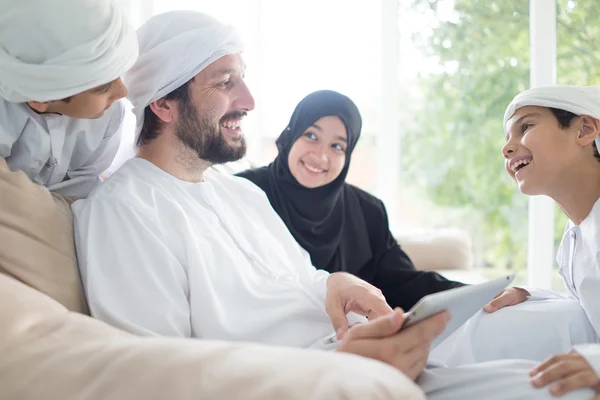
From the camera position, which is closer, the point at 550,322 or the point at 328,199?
the point at 550,322

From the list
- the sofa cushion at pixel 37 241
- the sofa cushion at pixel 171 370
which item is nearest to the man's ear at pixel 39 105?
the sofa cushion at pixel 37 241

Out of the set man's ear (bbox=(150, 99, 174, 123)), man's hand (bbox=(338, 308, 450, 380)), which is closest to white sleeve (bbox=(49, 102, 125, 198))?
man's ear (bbox=(150, 99, 174, 123))

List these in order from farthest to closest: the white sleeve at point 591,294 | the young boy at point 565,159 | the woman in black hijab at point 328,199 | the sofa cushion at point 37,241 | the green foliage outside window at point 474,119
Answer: the green foliage outside window at point 474,119
the woman in black hijab at point 328,199
the young boy at point 565,159
the white sleeve at point 591,294
the sofa cushion at point 37,241

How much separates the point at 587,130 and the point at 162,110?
3.87 ft

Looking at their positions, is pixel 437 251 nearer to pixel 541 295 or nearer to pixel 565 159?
pixel 541 295

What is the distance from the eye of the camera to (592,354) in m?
1.20

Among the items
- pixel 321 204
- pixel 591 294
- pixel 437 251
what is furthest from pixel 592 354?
pixel 437 251

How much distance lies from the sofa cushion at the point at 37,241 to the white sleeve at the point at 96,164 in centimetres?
24

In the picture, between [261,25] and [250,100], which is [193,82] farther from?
[261,25]

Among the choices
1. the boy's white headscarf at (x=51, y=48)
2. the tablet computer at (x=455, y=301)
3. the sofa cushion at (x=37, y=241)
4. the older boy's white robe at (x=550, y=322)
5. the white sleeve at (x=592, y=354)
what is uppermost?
the boy's white headscarf at (x=51, y=48)

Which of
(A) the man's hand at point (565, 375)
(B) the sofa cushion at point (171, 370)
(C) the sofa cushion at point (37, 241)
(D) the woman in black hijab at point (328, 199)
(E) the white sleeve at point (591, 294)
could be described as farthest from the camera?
(D) the woman in black hijab at point (328, 199)

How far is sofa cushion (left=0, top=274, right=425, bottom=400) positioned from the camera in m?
0.75

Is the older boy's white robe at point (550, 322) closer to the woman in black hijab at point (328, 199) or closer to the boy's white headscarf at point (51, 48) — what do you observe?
the woman in black hijab at point (328, 199)

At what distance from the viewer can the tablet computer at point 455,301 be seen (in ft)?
3.71
